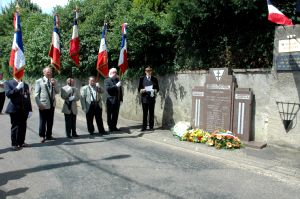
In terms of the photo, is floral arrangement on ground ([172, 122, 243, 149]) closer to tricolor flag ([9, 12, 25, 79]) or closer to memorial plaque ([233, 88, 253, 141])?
memorial plaque ([233, 88, 253, 141])

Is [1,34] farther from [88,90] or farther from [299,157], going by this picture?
[299,157]

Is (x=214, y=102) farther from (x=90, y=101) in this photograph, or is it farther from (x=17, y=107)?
(x=17, y=107)

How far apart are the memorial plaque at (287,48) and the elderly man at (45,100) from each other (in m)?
5.71

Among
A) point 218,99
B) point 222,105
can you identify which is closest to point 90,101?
point 218,99

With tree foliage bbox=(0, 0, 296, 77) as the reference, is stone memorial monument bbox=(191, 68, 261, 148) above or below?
below

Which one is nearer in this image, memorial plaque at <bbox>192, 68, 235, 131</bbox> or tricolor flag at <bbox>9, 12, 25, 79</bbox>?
tricolor flag at <bbox>9, 12, 25, 79</bbox>

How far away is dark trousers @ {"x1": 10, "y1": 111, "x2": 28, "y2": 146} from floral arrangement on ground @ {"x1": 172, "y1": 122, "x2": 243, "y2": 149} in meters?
4.06

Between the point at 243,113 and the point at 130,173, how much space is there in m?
3.83

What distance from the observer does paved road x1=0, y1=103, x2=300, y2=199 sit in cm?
498

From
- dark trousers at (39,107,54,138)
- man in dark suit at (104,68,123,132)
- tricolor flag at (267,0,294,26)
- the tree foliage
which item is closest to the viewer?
tricolor flag at (267,0,294,26)

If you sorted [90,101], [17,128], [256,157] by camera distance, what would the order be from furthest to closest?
1. [90,101]
2. [17,128]
3. [256,157]

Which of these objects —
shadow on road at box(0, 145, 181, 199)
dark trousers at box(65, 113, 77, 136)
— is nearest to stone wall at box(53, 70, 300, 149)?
dark trousers at box(65, 113, 77, 136)

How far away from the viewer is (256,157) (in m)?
7.07

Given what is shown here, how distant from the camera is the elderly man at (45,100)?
27.9 ft
